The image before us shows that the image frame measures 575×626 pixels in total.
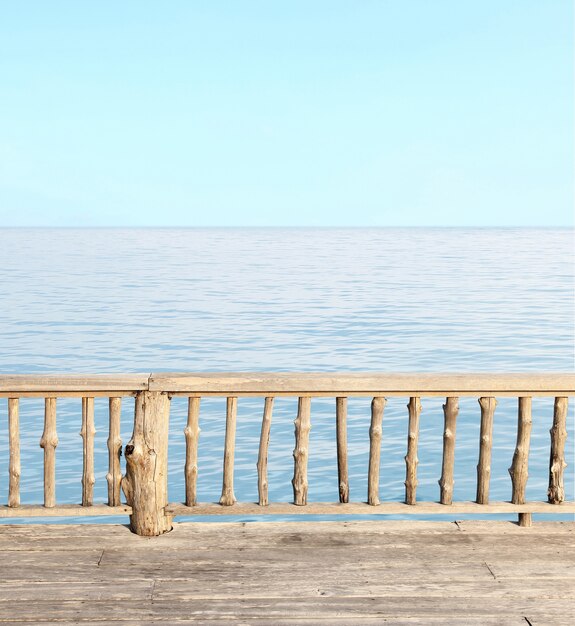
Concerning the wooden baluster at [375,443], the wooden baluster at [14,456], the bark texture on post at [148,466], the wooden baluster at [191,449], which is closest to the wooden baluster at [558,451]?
the wooden baluster at [375,443]

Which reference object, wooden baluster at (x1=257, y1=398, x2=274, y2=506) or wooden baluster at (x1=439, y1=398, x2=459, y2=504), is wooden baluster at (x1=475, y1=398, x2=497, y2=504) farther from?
wooden baluster at (x1=257, y1=398, x2=274, y2=506)

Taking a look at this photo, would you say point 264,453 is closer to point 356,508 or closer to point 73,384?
point 356,508

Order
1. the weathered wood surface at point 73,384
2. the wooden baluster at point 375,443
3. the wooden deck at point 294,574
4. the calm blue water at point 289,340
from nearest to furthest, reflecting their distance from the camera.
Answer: the wooden deck at point 294,574, the weathered wood surface at point 73,384, the wooden baluster at point 375,443, the calm blue water at point 289,340

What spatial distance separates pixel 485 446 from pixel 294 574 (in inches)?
A: 46.4

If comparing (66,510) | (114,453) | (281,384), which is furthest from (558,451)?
(66,510)

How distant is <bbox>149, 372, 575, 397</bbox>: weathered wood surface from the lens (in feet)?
14.5

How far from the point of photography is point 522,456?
4.61 m

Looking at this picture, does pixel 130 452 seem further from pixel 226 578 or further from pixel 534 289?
pixel 534 289

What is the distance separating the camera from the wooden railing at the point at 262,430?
4430mm

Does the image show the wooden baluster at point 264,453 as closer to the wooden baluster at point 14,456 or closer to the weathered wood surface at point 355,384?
the weathered wood surface at point 355,384

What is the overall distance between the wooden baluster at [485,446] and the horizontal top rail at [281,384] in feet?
0.29

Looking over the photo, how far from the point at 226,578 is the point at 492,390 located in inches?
60.6

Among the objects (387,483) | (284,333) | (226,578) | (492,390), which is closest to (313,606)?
(226,578)

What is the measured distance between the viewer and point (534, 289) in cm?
3719
